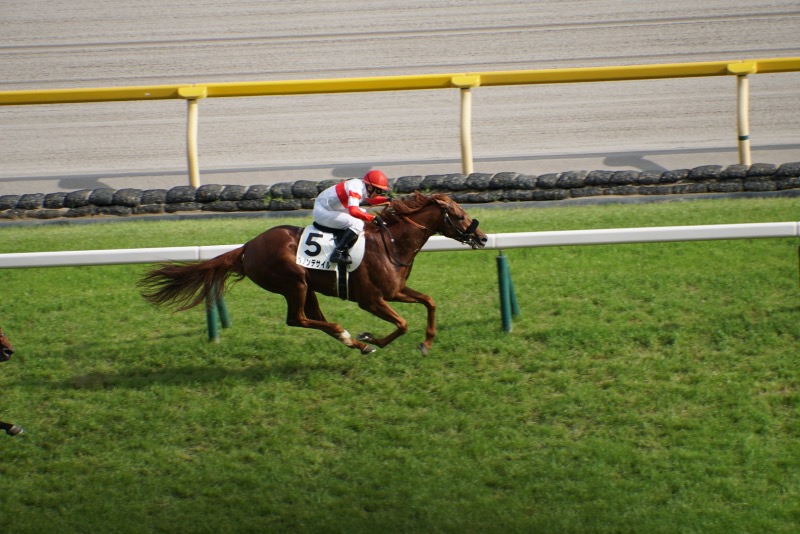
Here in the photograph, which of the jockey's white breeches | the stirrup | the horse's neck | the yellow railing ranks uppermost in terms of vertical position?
the yellow railing

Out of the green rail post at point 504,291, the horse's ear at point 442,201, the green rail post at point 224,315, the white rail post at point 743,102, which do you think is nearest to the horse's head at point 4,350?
the green rail post at point 224,315

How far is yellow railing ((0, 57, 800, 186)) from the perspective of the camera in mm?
10977

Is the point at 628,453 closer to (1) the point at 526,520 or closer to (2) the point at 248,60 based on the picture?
(1) the point at 526,520

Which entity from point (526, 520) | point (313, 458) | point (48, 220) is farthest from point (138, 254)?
point (48, 220)

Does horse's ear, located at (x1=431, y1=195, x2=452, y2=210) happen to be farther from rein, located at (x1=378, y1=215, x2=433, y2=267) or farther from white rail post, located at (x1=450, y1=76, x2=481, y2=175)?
white rail post, located at (x1=450, y1=76, x2=481, y2=175)

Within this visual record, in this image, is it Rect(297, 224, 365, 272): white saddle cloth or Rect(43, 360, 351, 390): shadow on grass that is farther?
Rect(43, 360, 351, 390): shadow on grass

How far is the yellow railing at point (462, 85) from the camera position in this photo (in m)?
11.0

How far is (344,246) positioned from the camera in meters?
6.37

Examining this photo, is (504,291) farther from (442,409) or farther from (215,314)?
(215,314)

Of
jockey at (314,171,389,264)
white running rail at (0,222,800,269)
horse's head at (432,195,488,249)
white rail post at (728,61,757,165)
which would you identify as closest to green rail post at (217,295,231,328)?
white running rail at (0,222,800,269)

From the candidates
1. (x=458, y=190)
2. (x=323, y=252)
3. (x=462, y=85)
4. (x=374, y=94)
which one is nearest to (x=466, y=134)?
(x=462, y=85)

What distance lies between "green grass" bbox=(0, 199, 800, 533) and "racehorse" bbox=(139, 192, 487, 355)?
0.45m

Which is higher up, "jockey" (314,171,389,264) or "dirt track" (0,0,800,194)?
"dirt track" (0,0,800,194)

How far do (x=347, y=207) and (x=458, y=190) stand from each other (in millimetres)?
4866
